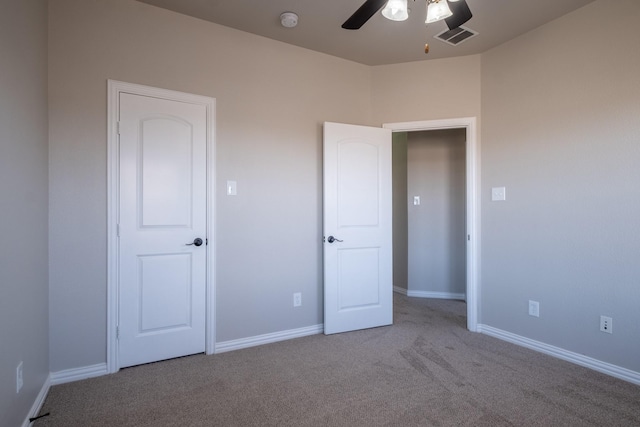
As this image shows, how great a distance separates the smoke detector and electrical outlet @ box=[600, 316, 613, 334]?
3.29m

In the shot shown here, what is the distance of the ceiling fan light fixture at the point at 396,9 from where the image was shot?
6.12 ft

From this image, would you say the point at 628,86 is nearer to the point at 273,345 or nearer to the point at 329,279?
the point at 329,279

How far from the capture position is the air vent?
2.82 metres

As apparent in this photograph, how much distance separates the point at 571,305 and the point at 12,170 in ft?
12.4

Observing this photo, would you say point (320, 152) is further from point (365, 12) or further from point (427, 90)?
point (365, 12)

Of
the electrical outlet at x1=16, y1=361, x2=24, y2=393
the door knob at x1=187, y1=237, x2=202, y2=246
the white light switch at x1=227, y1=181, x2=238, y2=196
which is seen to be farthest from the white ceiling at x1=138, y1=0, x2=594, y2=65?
the electrical outlet at x1=16, y1=361, x2=24, y2=393

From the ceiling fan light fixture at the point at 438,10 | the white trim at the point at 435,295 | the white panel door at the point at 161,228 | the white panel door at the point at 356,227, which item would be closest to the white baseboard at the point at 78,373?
the white panel door at the point at 161,228

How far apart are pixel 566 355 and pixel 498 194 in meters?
1.45

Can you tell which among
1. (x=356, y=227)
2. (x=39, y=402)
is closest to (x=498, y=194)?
(x=356, y=227)

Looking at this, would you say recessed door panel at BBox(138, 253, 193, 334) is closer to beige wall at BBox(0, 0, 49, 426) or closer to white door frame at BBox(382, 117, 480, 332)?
beige wall at BBox(0, 0, 49, 426)

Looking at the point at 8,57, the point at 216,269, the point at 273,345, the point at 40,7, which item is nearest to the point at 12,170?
the point at 8,57

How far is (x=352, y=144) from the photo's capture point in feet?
11.1

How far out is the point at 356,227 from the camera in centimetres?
339

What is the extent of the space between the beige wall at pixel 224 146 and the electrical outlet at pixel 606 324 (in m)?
2.26
